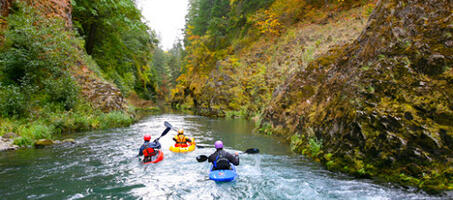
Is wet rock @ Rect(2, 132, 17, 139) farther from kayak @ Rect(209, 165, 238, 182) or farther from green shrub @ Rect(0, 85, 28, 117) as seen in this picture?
kayak @ Rect(209, 165, 238, 182)

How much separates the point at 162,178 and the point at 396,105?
6133 millimetres

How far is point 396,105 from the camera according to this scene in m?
5.68

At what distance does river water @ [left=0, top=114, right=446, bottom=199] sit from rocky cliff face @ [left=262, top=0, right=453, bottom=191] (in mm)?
522

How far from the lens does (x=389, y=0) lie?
329 inches

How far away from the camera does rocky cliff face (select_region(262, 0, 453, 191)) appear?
4898 millimetres

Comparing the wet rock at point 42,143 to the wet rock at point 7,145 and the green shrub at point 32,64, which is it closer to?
the wet rock at point 7,145

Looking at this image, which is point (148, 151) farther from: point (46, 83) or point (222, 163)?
point (46, 83)

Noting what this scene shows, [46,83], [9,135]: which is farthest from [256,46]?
[9,135]

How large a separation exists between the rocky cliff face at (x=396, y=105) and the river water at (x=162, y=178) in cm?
52

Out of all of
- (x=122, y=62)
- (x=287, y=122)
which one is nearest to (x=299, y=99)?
(x=287, y=122)

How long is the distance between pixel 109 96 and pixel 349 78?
551 inches

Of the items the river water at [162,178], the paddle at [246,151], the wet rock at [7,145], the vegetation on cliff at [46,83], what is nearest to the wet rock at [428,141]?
the river water at [162,178]

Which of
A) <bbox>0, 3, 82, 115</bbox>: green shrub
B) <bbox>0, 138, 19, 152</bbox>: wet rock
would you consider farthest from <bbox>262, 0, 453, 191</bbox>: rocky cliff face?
<bbox>0, 3, 82, 115</bbox>: green shrub

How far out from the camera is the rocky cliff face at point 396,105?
490 cm
